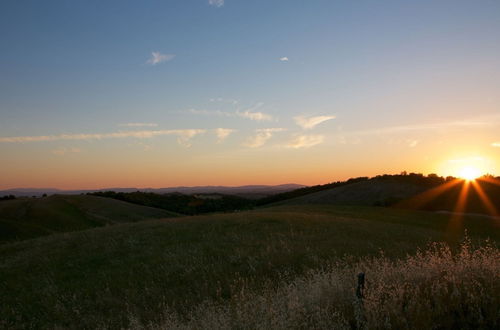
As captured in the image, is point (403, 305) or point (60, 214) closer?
point (403, 305)

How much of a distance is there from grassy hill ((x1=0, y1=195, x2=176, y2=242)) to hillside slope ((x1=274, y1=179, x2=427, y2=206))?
34.6m

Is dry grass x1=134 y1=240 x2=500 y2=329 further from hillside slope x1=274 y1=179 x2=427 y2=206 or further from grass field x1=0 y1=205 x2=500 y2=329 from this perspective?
hillside slope x1=274 y1=179 x2=427 y2=206

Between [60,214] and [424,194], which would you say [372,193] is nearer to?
[424,194]

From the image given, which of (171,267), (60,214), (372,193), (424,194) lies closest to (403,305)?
(171,267)

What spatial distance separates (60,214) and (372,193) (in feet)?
176

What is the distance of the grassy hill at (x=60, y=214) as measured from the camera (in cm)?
4347

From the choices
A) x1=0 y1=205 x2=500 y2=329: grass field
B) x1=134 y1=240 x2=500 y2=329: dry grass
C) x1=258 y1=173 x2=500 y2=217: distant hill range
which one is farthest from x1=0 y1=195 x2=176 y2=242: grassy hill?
x1=134 y1=240 x2=500 y2=329: dry grass

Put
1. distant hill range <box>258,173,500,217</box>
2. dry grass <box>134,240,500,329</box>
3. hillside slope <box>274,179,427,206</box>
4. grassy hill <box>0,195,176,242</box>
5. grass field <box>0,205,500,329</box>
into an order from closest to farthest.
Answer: dry grass <box>134,240,500,329</box> < grass field <box>0,205,500,329</box> < grassy hill <box>0,195,176,242</box> < distant hill range <box>258,173,500,217</box> < hillside slope <box>274,179,427,206</box>

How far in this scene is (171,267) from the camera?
49.6 ft

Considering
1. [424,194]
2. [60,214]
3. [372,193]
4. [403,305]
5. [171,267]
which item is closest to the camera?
[403,305]

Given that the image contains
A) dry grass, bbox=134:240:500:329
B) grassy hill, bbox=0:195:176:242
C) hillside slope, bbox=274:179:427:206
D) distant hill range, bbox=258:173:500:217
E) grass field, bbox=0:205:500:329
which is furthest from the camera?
hillside slope, bbox=274:179:427:206

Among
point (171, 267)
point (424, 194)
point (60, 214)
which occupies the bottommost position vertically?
point (60, 214)

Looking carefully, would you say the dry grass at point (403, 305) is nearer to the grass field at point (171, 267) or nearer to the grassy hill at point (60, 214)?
the grass field at point (171, 267)

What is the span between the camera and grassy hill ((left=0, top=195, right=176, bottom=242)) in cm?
4347
